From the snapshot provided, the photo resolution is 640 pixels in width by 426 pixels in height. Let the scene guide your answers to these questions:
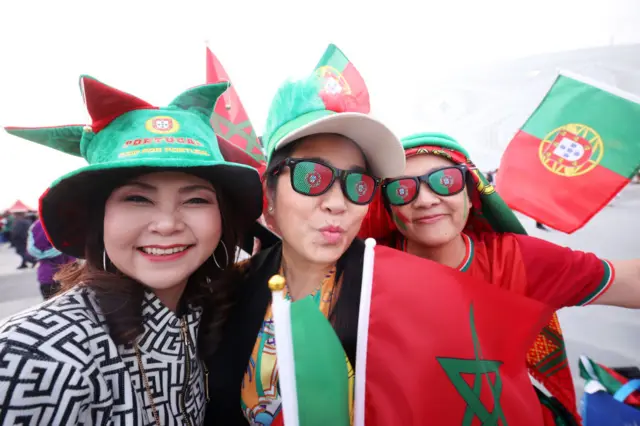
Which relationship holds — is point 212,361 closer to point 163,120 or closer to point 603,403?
point 163,120

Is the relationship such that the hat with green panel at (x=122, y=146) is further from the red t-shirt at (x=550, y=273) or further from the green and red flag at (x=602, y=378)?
the green and red flag at (x=602, y=378)

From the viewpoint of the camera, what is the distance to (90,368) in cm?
83

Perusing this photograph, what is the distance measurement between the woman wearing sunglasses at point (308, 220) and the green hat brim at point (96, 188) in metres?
0.14

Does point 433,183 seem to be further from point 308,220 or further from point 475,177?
point 308,220

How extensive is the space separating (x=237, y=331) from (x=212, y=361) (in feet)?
0.50

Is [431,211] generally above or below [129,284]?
above

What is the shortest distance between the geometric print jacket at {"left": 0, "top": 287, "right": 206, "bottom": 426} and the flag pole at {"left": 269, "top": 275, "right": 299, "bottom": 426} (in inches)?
23.8

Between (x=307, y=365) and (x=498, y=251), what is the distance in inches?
50.3

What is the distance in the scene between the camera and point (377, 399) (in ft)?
2.35

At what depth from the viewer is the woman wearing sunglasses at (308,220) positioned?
1.15 m

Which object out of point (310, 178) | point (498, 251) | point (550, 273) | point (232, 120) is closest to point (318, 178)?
point (310, 178)

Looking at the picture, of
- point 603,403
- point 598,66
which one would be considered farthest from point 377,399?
point 598,66

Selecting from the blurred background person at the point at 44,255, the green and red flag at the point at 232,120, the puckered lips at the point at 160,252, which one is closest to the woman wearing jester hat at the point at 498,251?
the puckered lips at the point at 160,252

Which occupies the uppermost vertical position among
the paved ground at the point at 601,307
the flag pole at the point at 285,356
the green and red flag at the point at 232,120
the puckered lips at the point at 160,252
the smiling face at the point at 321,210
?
the green and red flag at the point at 232,120
